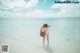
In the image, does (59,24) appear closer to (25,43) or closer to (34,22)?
(34,22)

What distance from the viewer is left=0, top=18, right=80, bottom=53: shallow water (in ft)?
4.72

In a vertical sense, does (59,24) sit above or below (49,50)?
above

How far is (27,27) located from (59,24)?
0.26 metres

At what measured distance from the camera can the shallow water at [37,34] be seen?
144 cm

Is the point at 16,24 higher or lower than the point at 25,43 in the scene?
higher

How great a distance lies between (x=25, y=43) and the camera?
1.46 m

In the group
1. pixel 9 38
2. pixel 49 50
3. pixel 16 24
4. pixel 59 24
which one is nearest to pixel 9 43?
pixel 9 38

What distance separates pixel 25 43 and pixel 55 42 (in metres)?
0.24

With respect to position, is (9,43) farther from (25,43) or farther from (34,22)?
(34,22)

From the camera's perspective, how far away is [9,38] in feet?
4.71

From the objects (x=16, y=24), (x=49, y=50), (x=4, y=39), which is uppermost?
(x=16, y=24)

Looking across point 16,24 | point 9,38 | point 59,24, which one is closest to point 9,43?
point 9,38

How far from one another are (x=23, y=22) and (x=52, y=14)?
9.5 inches

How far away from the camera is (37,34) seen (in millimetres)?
1461
